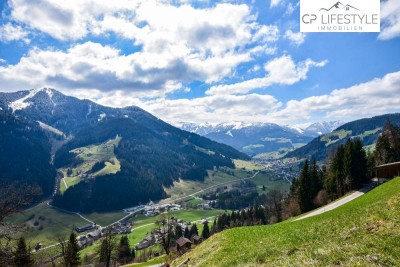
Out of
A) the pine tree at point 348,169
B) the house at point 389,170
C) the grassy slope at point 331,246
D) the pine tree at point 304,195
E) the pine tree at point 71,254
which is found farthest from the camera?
the pine tree at point 304,195

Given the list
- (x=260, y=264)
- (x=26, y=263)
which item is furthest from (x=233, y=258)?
(x=26, y=263)

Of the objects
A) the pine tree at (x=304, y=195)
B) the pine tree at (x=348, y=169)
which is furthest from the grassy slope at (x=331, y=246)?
the pine tree at (x=304, y=195)

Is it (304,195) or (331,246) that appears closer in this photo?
Result: (331,246)

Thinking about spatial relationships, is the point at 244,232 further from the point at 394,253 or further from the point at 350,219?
the point at 394,253

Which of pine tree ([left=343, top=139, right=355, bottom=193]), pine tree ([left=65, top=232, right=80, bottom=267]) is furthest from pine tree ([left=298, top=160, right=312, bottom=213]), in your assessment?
pine tree ([left=65, top=232, right=80, bottom=267])

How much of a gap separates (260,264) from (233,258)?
198 inches

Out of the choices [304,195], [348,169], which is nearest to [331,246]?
[348,169]

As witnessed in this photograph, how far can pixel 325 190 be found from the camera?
9700 centimetres

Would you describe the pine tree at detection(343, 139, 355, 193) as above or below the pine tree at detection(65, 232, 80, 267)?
above

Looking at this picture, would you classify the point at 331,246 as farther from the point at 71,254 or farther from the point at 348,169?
the point at 71,254

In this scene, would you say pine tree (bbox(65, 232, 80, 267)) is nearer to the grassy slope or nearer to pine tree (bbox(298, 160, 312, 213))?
the grassy slope

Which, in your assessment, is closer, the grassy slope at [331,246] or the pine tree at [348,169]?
the grassy slope at [331,246]

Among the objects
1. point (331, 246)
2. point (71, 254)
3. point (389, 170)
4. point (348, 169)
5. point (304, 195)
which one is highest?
point (331, 246)

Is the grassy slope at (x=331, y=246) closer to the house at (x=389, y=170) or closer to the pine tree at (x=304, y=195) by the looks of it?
the house at (x=389, y=170)
